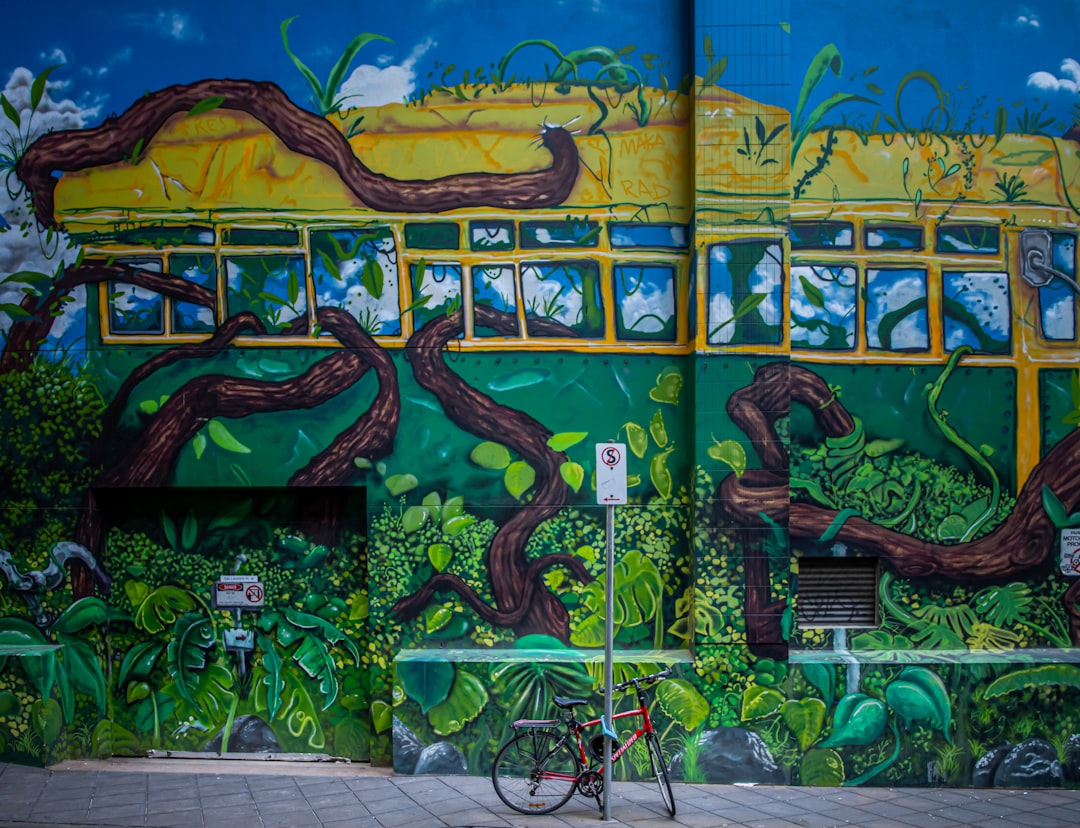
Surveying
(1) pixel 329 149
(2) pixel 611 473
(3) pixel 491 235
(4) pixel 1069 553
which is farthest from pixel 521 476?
(4) pixel 1069 553

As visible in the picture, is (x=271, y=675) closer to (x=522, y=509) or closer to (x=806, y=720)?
(x=522, y=509)

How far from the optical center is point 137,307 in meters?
9.06

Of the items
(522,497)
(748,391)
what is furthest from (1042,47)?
(522,497)

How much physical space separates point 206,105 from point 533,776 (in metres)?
6.81

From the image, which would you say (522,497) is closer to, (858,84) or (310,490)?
(310,490)

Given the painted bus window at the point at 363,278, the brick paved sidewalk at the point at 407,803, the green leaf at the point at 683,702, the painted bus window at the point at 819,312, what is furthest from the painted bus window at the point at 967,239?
the painted bus window at the point at 363,278

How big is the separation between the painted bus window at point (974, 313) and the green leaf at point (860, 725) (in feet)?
11.4

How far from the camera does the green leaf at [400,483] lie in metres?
8.91

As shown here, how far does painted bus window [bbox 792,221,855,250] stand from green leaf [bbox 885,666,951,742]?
3947 millimetres

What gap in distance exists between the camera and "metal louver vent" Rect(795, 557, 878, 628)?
895 centimetres

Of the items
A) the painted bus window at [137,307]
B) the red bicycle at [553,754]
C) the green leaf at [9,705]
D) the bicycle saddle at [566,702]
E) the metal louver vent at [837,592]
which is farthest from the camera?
the painted bus window at [137,307]

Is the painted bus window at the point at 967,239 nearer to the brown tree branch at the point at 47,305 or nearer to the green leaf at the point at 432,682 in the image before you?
the green leaf at the point at 432,682

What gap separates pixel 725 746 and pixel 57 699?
6.22 m

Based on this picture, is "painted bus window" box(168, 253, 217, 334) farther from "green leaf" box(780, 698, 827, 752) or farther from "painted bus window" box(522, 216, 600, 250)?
"green leaf" box(780, 698, 827, 752)
